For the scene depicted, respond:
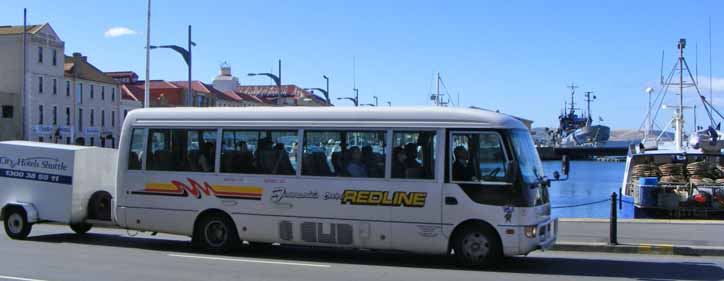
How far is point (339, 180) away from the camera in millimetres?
12125

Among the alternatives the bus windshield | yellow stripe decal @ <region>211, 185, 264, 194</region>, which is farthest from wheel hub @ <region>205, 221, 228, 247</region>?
the bus windshield

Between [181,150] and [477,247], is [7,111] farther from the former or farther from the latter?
[477,247]

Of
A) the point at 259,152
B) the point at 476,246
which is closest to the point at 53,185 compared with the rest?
the point at 259,152

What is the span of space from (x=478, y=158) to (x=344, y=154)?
210 centimetres

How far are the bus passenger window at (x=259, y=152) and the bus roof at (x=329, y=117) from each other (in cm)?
18

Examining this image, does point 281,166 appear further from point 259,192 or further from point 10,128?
point 10,128

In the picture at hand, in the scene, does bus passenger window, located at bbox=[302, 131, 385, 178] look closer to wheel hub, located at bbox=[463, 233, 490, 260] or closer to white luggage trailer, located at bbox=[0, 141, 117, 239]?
wheel hub, located at bbox=[463, 233, 490, 260]

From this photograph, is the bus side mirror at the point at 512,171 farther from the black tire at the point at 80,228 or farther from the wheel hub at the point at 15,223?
the wheel hub at the point at 15,223

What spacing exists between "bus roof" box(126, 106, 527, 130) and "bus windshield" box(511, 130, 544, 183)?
0.17 metres

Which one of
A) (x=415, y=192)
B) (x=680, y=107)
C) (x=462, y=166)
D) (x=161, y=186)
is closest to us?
(x=462, y=166)

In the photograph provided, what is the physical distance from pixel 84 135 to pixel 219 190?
71.0 metres

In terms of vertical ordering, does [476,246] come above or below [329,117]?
below

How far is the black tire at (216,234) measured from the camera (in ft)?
42.5

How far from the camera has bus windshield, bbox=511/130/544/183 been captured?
1127 centimetres
